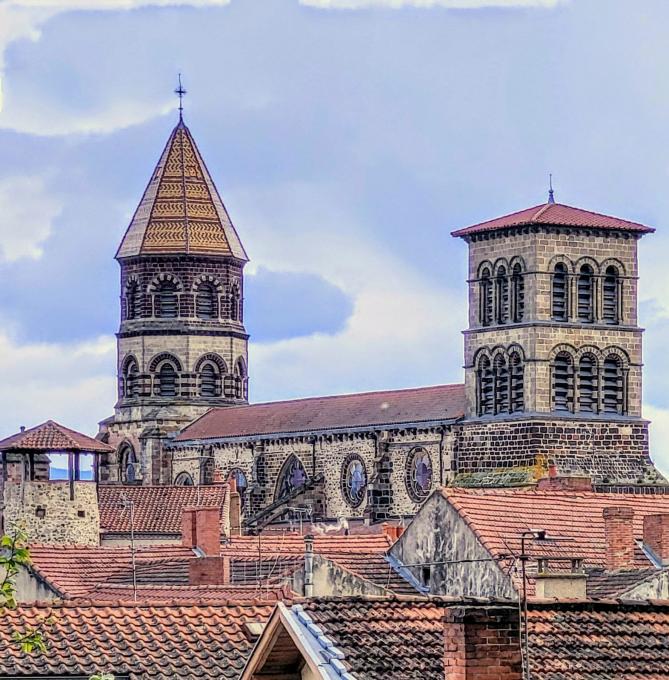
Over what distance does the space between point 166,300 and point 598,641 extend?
97.8m

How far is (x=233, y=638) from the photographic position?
2975cm

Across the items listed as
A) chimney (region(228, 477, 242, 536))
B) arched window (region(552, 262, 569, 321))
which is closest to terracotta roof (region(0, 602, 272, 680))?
chimney (region(228, 477, 242, 536))

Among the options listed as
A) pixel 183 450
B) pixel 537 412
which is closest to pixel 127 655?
pixel 537 412

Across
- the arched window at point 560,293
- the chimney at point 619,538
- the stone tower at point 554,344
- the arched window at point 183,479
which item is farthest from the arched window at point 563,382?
the chimney at point 619,538

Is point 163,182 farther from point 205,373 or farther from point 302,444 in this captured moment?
point 302,444

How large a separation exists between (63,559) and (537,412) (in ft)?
166

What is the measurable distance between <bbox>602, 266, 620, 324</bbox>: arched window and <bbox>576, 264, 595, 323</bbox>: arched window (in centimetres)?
46

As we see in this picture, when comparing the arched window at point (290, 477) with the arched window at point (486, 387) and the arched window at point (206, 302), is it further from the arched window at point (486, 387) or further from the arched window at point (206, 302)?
the arched window at point (206, 302)

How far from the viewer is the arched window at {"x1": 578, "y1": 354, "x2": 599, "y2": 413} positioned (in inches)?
3949

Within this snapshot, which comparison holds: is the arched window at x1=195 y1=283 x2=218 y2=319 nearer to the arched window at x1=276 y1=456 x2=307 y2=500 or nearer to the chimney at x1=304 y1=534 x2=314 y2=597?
the arched window at x1=276 y1=456 x2=307 y2=500

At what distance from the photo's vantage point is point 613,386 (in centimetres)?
10156

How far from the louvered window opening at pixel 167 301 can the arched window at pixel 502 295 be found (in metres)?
23.9

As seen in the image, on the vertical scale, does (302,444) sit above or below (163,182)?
A: below

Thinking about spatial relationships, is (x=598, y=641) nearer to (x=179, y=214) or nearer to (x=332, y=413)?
(x=332, y=413)
